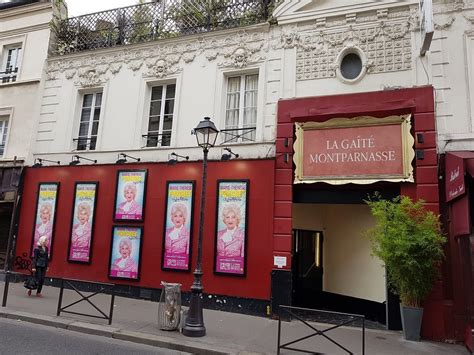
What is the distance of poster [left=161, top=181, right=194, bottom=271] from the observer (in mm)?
9672

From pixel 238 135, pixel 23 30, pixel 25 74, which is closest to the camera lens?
pixel 238 135

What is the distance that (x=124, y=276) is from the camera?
10172 mm

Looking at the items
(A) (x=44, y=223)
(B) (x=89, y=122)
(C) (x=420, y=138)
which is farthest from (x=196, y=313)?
(B) (x=89, y=122)

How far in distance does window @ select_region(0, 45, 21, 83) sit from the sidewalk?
7.94 meters

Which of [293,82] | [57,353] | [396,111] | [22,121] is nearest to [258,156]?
[293,82]

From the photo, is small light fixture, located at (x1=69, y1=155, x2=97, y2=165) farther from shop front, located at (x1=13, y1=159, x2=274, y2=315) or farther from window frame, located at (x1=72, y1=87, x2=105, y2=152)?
window frame, located at (x1=72, y1=87, x2=105, y2=152)

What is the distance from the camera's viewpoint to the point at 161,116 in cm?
1090

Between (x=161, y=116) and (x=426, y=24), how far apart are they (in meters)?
6.96

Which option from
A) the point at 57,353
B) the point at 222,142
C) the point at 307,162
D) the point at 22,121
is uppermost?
the point at 22,121

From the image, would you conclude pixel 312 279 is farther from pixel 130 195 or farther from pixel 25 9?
pixel 25 9

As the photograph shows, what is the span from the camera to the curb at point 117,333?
6.18 m

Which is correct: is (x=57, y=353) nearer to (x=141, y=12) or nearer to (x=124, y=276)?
(x=124, y=276)

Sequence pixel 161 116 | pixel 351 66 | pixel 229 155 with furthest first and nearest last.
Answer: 1. pixel 161 116
2. pixel 229 155
3. pixel 351 66

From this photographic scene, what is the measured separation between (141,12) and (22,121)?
528 cm
